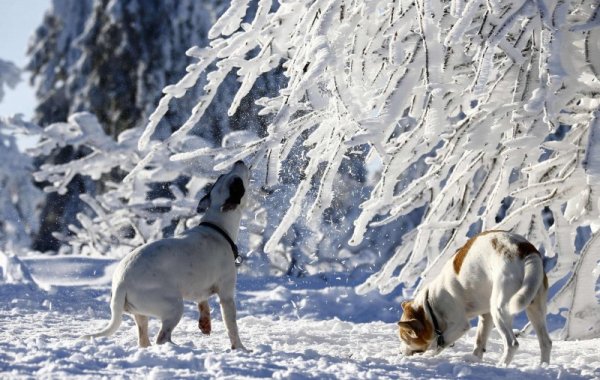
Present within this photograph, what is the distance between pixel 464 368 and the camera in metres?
4.56

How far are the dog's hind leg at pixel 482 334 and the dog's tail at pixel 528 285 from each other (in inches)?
22.2

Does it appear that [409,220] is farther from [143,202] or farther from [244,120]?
[143,202]

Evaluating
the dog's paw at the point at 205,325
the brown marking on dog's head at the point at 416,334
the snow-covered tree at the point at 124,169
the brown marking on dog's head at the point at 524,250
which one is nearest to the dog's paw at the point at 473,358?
the brown marking on dog's head at the point at 416,334

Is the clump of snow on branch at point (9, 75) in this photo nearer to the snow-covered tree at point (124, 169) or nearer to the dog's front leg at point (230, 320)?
the snow-covered tree at point (124, 169)

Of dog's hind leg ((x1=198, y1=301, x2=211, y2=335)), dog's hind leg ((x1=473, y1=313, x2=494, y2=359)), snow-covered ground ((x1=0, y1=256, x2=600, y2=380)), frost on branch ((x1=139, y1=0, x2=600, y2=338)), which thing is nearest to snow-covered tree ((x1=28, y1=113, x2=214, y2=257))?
snow-covered ground ((x1=0, y1=256, x2=600, y2=380))

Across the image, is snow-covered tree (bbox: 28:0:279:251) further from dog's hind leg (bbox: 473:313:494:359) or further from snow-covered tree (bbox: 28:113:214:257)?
dog's hind leg (bbox: 473:313:494:359)

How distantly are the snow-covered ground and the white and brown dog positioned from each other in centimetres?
14

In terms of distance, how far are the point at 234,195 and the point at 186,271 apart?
2.57 ft

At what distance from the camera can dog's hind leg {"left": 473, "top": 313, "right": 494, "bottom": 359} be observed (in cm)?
532

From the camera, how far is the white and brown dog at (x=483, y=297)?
4.83 meters

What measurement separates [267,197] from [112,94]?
12.1m

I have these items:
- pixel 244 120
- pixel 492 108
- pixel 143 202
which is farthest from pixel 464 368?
pixel 244 120

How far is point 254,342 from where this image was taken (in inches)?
237

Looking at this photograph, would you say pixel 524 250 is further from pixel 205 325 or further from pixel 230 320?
pixel 205 325
